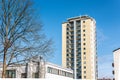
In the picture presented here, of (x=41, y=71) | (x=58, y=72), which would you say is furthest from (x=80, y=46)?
(x=41, y=71)

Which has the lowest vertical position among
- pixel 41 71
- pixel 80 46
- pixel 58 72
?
pixel 41 71

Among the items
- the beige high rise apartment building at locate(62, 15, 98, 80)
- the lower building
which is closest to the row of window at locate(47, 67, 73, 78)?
the lower building

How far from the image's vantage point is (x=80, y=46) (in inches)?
4830

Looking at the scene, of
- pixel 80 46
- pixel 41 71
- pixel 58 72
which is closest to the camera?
pixel 41 71

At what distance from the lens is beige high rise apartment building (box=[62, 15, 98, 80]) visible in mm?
119188

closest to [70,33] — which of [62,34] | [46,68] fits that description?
[62,34]

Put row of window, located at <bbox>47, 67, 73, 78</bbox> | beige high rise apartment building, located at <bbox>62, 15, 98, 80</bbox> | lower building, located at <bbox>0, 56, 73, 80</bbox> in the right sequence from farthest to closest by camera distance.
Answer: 1. beige high rise apartment building, located at <bbox>62, 15, 98, 80</bbox>
2. row of window, located at <bbox>47, 67, 73, 78</bbox>
3. lower building, located at <bbox>0, 56, 73, 80</bbox>

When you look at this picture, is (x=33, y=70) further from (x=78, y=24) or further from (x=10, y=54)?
(x=78, y=24)

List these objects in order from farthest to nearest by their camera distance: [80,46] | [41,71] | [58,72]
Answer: [80,46]
[58,72]
[41,71]

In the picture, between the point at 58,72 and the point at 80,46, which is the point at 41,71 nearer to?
the point at 58,72

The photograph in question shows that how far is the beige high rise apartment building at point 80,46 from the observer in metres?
119

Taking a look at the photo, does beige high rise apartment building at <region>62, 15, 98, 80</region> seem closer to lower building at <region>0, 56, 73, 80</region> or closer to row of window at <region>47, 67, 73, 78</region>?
row of window at <region>47, 67, 73, 78</region>

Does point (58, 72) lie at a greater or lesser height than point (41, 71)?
greater

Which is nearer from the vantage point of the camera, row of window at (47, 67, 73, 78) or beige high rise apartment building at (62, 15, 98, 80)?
row of window at (47, 67, 73, 78)
